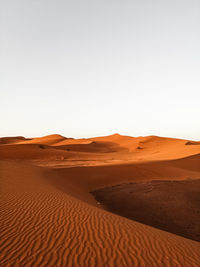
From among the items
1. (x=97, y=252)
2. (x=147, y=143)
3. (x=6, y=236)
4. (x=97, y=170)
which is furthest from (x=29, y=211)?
(x=147, y=143)

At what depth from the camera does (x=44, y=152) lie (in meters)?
32.5

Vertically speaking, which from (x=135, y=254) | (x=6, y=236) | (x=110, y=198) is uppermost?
(x=6, y=236)

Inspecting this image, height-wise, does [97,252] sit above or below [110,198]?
above

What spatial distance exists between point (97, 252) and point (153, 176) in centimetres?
1399

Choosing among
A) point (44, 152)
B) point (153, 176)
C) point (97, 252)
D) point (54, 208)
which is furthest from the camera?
point (44, 152)

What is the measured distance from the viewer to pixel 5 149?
32.8 meters

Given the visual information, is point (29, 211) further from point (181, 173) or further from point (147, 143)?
point (147, 143)

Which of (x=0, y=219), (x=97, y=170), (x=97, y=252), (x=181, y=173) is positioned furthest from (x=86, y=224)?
(x=181, y=173)

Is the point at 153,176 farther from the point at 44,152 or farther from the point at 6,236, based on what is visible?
the point at 44,152

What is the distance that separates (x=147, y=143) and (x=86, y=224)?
5205cm

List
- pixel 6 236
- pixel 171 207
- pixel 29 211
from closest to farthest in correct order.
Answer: pixel 6 236 < pixel 29 211 < pixel 171 207

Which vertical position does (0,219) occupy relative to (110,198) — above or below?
above

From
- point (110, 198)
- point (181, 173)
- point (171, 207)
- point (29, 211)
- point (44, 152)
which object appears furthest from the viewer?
point (44, 152)

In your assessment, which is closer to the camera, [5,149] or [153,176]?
[153,176]
